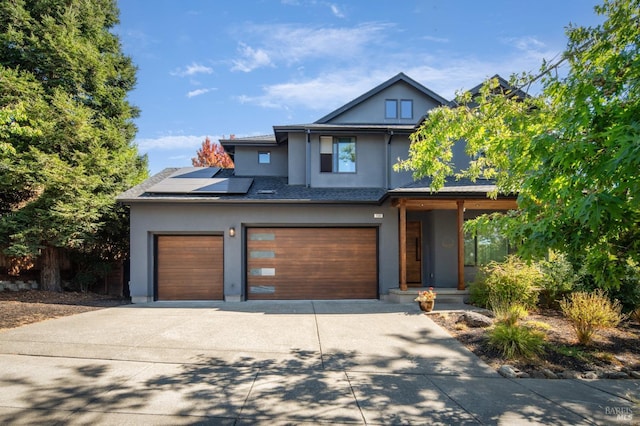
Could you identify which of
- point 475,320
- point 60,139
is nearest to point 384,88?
point 475,320

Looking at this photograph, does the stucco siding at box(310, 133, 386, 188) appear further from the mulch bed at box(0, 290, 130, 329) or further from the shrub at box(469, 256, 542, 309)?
the mulch bed at box(0, 290, 130, 329)

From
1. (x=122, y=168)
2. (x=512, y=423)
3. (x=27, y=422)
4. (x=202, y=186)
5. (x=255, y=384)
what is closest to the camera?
(x=27, y=422)

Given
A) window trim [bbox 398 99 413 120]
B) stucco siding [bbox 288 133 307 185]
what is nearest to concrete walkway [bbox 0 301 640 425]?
stucco siding [bbox 288 133 307 185]

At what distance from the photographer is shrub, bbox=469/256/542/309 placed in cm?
873

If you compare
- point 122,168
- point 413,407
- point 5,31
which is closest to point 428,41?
point 413,407

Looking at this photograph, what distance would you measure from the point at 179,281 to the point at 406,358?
7769 millimetres

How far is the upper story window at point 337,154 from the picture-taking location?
12.1m

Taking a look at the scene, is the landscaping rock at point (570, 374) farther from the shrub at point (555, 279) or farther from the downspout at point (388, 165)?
the downspout at point (388, 165)

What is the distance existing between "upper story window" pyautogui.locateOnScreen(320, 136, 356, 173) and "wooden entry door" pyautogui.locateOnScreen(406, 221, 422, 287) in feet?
10.2

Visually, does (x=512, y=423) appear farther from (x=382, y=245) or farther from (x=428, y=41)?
(x=428, y=41)

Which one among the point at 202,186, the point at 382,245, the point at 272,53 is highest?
the point at 272,53

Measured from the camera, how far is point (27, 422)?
3.26 meters

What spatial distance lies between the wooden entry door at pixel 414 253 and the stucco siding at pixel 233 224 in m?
1.79

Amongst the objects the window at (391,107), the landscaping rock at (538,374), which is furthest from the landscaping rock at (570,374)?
the window at (391,107)
